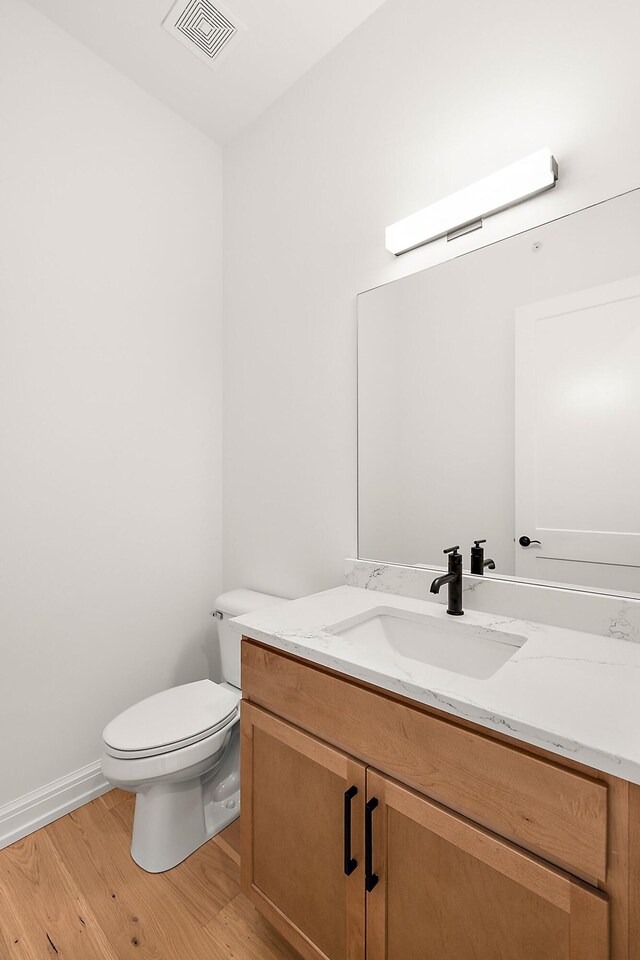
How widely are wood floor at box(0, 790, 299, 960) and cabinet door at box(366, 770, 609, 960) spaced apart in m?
0.53

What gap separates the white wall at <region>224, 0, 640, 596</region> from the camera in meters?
1.18

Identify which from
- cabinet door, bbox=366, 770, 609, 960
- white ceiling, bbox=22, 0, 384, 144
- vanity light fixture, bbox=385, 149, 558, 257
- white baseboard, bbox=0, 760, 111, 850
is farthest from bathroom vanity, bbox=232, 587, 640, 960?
white ceiling, bbox=22, 0, 384, 144

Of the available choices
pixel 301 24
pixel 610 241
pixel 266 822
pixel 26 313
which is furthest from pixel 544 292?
pixel 26 313

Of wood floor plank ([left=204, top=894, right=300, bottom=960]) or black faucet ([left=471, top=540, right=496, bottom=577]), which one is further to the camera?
black faucet ([left=471, top=540, right=496, bottom=577])

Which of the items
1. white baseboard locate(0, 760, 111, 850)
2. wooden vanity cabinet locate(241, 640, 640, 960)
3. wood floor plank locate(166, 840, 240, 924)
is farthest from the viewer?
white baseboard locate(0, 760, 111, 850)

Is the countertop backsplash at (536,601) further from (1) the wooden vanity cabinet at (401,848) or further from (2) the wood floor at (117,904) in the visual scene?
(2) the wood floor at (117,904)

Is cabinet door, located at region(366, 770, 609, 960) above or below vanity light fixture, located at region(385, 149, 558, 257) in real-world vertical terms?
below

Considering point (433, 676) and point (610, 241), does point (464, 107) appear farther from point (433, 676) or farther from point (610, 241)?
point (433, 676)

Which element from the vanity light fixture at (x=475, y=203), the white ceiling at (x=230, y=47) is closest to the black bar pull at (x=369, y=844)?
the vanity light fixture at (x=475, y=203)

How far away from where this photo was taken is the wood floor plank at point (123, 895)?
3.93ft

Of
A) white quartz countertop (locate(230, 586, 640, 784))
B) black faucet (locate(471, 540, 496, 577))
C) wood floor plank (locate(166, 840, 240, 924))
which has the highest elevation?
black faucet (locate(471, 540, 496, 577))

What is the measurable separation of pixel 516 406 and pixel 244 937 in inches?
62.9

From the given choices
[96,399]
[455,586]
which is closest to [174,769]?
[455,586]

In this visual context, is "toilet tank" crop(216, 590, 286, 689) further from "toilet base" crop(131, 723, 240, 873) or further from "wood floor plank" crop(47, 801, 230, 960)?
"wood floor plank" crop(47, 801, 230, 960)
